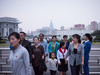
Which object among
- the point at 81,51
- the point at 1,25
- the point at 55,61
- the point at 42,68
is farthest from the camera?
the point at 1,25

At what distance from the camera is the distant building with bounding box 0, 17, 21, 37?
5250cm

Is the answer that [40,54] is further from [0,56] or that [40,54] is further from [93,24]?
Result: [93,24]

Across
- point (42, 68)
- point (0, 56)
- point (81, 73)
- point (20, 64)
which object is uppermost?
point (20, 64)

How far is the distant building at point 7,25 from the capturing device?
52.5 m

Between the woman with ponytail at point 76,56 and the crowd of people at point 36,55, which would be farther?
the woman with ponytail at point 76,56

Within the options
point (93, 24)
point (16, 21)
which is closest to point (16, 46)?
point (16, 21)

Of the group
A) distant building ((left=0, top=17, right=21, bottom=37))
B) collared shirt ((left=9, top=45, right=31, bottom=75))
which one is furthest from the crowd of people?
distant building ((left=0, top=17, right=21, bottom=37))

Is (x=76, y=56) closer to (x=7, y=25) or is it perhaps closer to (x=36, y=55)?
(x=36, y=55)

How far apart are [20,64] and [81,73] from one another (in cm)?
299

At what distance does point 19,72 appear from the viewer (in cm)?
192

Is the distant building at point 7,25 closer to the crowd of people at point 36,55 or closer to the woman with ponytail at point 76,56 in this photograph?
the crowd of people at point 36,55

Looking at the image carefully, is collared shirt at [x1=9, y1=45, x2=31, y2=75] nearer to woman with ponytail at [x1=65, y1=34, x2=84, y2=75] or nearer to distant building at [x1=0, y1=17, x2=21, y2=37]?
woman with ponytail at [x1=65, y1=34, x2=84, y2=75]

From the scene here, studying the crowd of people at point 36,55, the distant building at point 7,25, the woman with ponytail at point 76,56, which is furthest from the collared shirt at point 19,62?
the distant building at point 7,25

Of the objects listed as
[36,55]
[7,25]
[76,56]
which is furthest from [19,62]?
[7,25]
